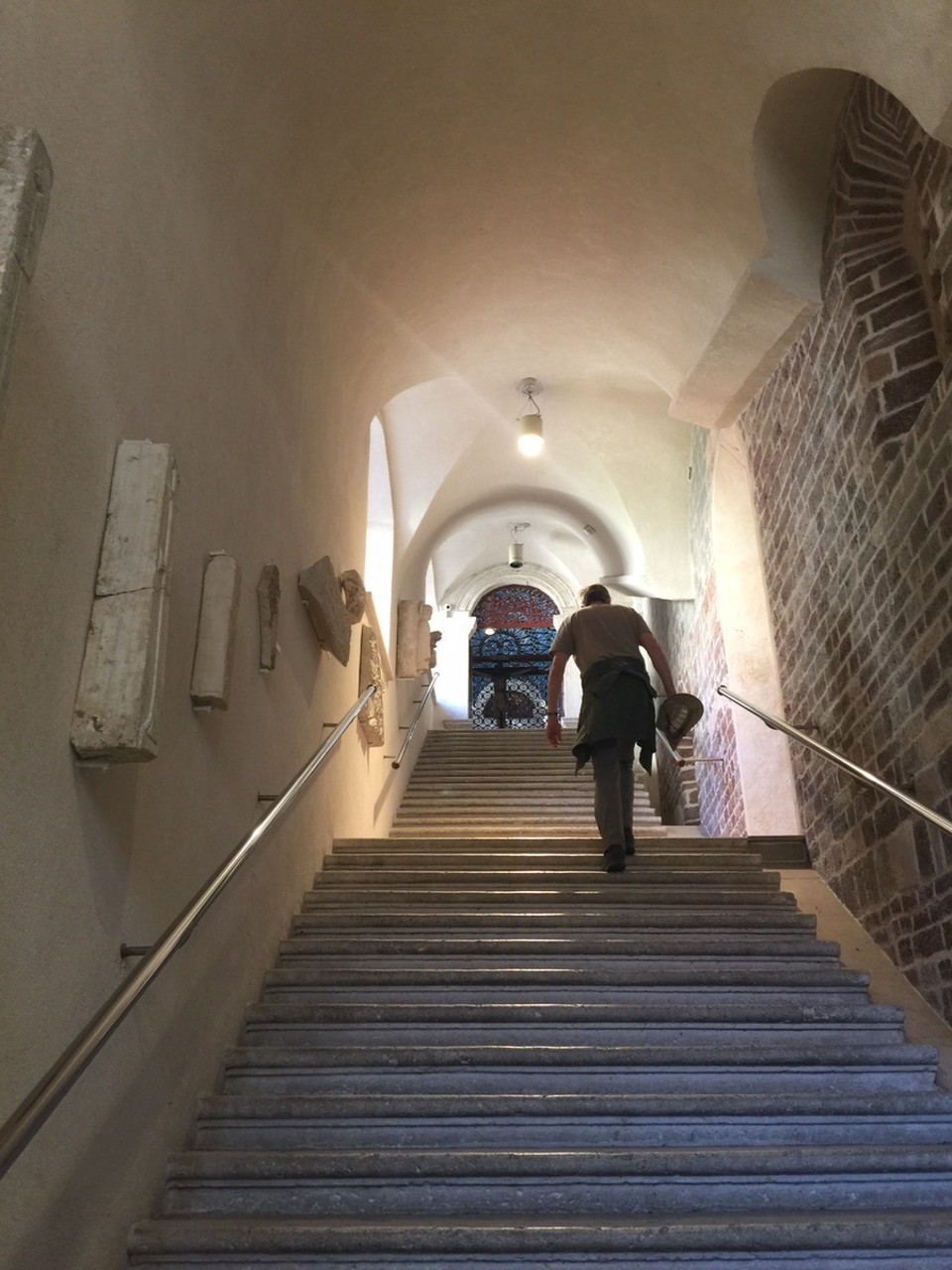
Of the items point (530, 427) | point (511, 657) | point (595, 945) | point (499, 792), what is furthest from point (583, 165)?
point (511, 657)

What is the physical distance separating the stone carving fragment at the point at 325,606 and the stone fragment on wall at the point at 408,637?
9.36 ft

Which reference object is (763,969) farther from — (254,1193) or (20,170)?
(20,170)

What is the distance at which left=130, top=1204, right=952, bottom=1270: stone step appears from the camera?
210cm

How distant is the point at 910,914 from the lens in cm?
363

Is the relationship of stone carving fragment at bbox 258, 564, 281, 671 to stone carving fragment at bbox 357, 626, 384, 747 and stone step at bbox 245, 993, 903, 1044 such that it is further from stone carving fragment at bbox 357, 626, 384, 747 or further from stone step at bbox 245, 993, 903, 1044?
stone carving fragment at bbox 357, 626, 384, 747

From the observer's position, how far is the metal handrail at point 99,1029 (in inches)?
60.2

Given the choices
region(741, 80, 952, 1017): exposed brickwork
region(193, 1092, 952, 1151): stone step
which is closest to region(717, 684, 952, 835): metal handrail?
region(741, 80, 952, 1017): exposed brickwork

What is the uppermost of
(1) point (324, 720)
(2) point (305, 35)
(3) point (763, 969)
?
(2) point (305, 35)

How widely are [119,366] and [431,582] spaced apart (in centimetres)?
1083

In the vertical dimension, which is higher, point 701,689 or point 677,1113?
point 701,689

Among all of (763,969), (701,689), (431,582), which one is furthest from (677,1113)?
(431,582)

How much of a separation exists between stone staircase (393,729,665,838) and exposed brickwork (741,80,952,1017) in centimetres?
206

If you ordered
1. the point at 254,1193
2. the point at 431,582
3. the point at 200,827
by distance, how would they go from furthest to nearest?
the point at 431,582, the point at 200,827, the point at 254,1193

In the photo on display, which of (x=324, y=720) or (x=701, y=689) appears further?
(x=701, y=689)
